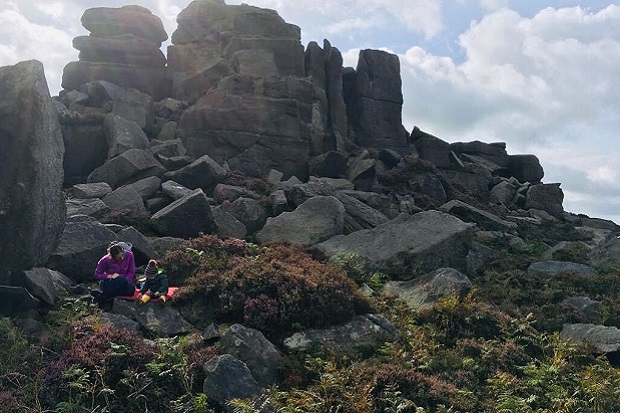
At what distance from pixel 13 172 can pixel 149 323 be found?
557cm

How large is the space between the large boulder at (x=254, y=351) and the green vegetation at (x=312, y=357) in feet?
0.82

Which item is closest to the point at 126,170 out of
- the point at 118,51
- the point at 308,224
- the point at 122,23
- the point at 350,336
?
the point at 308,224

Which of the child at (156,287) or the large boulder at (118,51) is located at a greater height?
the large boulder at (118,51)

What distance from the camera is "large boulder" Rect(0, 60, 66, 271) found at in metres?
16.4

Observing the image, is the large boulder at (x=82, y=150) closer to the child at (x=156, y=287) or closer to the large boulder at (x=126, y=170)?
the large boulder at (x=126, y=170)

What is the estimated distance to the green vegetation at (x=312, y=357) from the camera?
457 inches

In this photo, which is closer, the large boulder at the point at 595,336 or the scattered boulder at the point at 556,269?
the large boulder at the point at 595,336

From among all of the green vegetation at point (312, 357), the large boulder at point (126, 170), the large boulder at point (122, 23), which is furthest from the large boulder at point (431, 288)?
the large boulder at point (122, 23)

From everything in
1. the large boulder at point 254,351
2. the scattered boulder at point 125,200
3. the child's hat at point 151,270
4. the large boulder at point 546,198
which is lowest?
the large boulder at point 254,351

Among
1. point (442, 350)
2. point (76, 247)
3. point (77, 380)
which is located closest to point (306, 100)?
point (76, 247)

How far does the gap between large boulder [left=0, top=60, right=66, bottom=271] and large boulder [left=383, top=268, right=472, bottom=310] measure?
903cm

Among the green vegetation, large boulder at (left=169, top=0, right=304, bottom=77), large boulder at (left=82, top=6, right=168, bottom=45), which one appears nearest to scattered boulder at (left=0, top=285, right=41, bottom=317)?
the green vegetation

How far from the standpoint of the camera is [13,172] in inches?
656

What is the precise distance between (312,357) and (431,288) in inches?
206
